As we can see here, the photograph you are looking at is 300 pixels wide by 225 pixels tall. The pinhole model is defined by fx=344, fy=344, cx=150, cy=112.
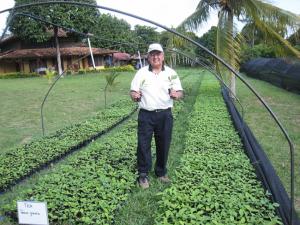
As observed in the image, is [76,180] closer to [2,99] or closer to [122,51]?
[2,99]

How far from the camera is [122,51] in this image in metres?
48.9

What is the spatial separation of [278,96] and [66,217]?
11.8m

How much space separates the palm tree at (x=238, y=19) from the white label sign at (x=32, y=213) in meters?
8.51

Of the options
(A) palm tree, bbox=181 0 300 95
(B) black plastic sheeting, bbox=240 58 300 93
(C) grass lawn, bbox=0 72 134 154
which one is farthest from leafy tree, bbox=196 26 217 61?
(C) grass lawn, bbox=0 72 134 154

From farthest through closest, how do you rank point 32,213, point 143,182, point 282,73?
point 282,73 < point 143,182 < point 32,213

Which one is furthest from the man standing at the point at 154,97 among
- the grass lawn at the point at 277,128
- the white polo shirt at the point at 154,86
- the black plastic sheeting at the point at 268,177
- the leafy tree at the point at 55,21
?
the leafy tree at the point at 55,21

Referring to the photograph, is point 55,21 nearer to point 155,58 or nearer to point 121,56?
point 121,56

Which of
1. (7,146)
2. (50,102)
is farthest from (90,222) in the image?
(50,102)

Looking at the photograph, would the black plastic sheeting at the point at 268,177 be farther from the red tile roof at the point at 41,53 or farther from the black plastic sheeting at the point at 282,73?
the red tile roof at the point at 41,53

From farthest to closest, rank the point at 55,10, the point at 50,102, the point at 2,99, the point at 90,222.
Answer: the point at 55,10
the point at 2,99
the point at 50,102
the point at 90,222

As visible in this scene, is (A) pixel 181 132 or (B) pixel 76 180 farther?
(A) pixel 181 132

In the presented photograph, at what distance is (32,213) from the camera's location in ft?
9.54

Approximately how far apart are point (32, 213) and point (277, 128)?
6.19 meters

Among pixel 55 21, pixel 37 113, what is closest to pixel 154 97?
pixel 37 113
